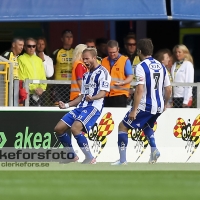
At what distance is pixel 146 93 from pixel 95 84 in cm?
84

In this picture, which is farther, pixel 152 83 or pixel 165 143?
pixel 165 143

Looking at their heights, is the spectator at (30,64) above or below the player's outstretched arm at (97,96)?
above

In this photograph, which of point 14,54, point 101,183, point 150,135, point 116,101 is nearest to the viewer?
point 101,183

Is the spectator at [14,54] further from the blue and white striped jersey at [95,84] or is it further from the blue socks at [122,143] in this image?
the blue socks at [122,143]

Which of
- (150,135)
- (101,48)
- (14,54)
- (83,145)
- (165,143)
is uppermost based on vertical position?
(101,48)

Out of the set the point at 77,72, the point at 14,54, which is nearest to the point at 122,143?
the point at 77,72

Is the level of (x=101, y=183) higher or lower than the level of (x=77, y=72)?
lower

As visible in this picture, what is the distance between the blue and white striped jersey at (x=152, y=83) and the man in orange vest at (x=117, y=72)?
1.00 m

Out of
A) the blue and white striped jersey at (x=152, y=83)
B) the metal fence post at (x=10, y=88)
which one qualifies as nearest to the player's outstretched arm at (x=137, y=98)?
the blue and white striped jersey at (x=152, y=83)

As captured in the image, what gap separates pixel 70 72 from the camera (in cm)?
1606

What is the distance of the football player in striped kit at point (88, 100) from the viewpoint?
13.7 m

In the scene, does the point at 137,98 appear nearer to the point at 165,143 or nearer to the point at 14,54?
the point at 165,143

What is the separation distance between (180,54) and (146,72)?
2.39 m

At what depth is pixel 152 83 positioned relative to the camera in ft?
45.6
